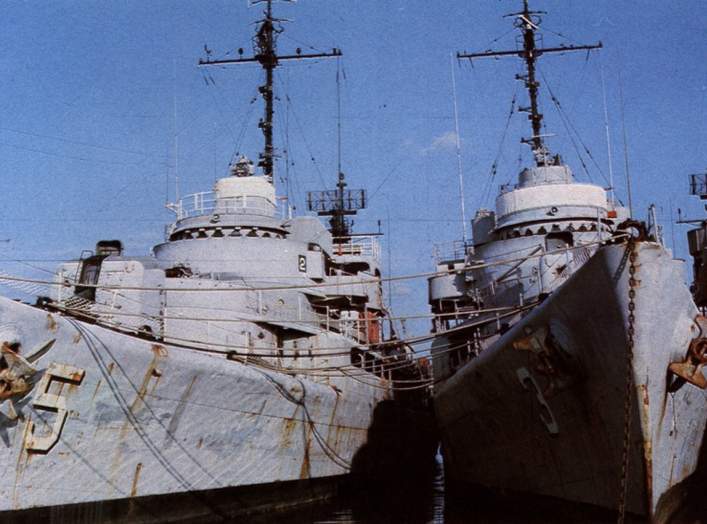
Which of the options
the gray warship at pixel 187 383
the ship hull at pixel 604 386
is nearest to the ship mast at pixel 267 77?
the gray warship at pixel 187 383

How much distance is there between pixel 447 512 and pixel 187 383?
5231mm

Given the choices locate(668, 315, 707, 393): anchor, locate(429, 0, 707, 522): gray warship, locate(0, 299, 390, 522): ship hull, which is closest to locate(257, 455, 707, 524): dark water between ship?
locate(429, 0, 707, 522): gray warship

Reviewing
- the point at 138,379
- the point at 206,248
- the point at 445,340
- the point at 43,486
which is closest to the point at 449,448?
the point at 445,340

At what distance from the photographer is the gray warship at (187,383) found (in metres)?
7.58

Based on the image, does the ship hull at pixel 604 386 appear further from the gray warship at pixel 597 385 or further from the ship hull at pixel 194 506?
the ship hull at pixel 194 506

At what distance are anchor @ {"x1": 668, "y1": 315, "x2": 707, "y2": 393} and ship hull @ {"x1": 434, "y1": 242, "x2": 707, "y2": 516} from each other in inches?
3.2

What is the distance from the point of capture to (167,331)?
10930 millimetres

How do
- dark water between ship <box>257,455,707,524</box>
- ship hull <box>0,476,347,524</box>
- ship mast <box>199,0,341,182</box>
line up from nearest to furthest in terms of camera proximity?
ship hull <box>0,476,347,524</box> < dark water between ship <box>257,455,707,524</box> < ship mast <box>199,0,341,182</box>

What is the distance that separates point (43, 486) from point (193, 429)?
1991 millimetres

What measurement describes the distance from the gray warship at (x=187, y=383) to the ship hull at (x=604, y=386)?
6.19 feet

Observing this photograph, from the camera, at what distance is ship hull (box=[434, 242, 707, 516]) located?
7.44m

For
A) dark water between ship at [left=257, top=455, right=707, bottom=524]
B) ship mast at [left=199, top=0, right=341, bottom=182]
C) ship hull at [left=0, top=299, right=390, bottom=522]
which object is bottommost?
dark water between ship at [left=257, top=455, right=707, bottom=524]

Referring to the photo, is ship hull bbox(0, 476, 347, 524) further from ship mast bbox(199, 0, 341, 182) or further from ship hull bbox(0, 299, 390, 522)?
ship mast bbox(199, 0, 341, 182)

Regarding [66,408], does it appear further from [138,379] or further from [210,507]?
[210,507]
